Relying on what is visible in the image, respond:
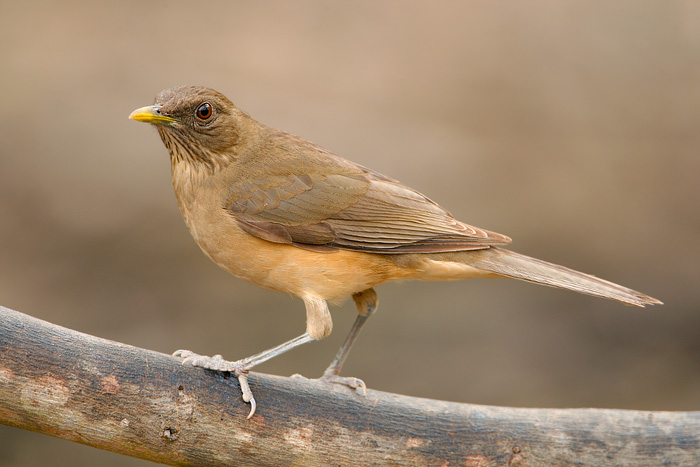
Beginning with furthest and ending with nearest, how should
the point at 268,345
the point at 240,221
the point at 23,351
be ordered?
1. the point at 268,345
2. the point at 240,221
3. the point at 23,351

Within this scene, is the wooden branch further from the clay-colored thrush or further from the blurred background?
the blurred background

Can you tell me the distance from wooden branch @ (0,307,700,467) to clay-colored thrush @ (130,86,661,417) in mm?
327

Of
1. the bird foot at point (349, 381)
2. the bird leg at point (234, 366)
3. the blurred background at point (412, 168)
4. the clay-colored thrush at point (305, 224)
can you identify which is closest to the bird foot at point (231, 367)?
the bird leg at point (234, 366)

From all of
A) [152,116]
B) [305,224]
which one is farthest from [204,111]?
[305,224]

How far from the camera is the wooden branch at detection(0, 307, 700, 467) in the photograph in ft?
11.1

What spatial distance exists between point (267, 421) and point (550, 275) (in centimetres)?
158

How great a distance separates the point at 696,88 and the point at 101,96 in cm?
554

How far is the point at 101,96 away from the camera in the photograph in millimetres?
6715

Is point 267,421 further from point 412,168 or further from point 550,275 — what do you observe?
point 412,168

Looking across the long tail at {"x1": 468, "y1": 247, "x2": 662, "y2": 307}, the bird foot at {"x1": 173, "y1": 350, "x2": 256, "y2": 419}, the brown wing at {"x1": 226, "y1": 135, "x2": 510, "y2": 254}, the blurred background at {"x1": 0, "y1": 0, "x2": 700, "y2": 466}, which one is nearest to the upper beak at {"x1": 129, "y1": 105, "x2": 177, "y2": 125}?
the brown wing at {"x1": 226, "y1": 135, "x2": 510, "y2": 254}

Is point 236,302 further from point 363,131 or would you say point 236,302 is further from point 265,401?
point 265,401

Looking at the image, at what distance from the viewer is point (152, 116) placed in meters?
3.97

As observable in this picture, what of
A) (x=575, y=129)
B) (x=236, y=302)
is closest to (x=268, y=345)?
(x=236, y=302)

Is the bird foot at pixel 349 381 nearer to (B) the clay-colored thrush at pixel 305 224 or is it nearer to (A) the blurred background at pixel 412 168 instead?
(B) the clay-colored thrush at pixel 305 224
